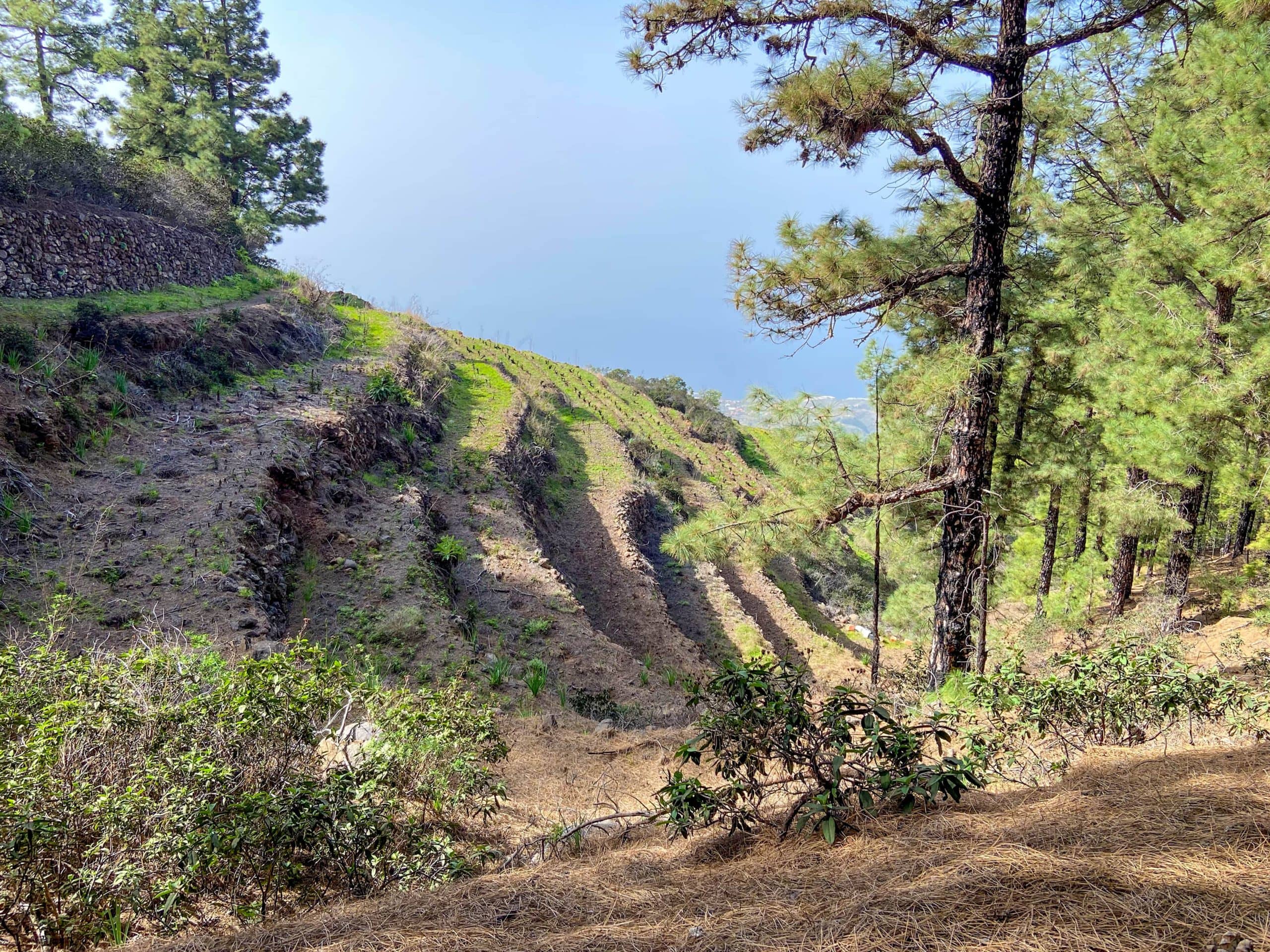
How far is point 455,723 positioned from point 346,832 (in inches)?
61.6

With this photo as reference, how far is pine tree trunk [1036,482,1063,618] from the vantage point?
987 cm

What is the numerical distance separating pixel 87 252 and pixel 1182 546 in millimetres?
19602

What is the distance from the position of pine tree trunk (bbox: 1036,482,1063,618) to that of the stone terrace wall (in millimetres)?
17481

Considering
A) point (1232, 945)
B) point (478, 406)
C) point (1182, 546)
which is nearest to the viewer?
point (1232, 945)

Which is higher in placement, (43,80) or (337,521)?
(43,80)

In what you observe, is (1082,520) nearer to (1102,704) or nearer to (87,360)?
(1102,704)

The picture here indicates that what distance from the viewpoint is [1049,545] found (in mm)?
10516

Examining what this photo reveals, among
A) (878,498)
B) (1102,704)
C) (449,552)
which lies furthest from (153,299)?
(1102,704)

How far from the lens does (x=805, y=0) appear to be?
464 centimetres

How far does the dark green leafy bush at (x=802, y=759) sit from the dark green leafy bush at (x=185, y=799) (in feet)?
4.37

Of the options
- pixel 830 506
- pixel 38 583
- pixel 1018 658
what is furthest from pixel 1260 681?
pixel 38 583

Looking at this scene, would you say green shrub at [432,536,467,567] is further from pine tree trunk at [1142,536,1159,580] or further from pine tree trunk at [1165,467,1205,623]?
pine tree trunk at [1142,536,1159,580]

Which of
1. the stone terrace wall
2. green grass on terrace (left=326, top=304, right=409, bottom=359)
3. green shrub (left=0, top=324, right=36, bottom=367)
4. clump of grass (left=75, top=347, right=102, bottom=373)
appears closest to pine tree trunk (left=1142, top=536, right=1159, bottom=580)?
green grass on terrace (left=326, top=304, right=409, bottom=359)

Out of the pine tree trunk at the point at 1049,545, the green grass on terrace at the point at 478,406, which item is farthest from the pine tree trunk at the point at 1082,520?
the green grass on terrace at the point at 478,406
